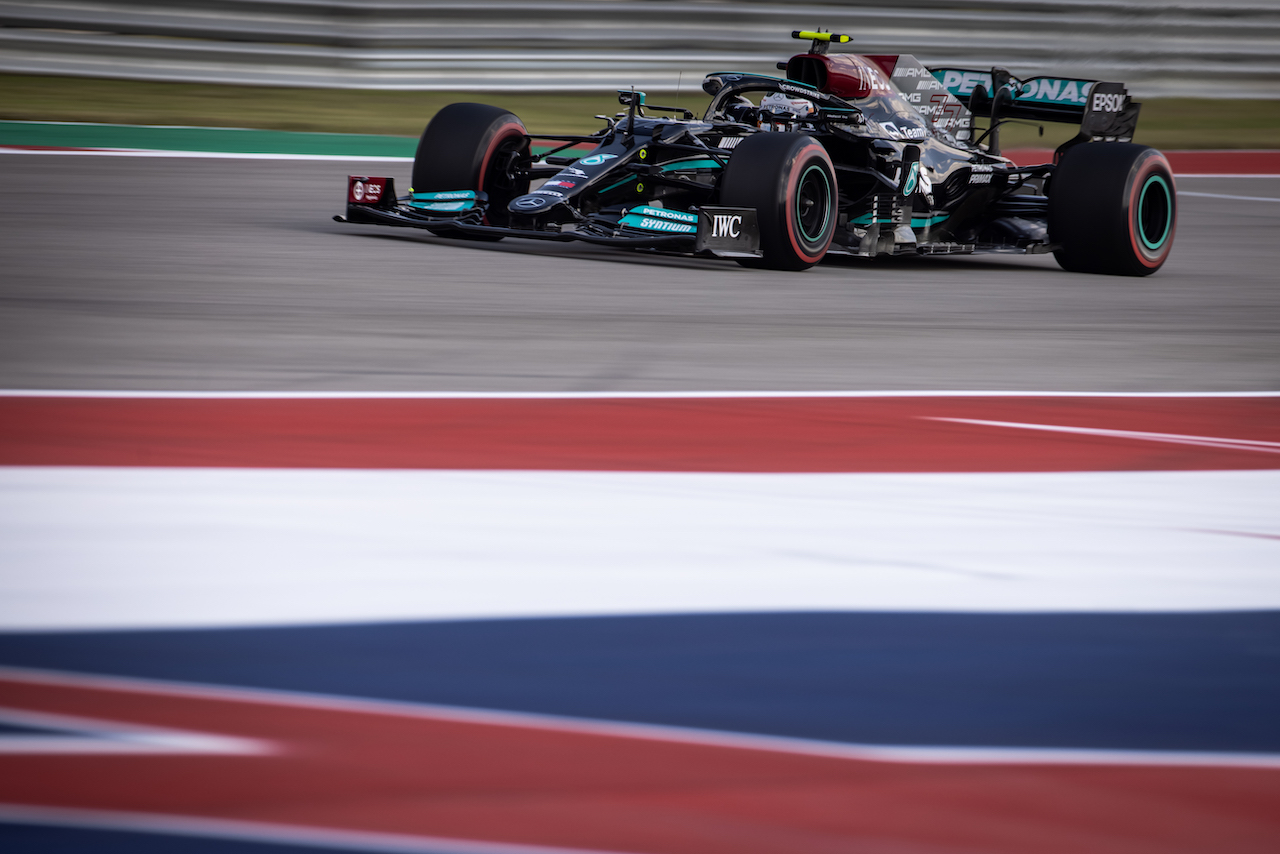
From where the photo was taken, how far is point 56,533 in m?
3.12

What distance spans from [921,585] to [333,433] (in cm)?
173

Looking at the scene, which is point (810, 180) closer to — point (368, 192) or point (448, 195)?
point (448, 195)

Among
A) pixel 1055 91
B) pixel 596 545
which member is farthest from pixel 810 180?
pixel 596 545

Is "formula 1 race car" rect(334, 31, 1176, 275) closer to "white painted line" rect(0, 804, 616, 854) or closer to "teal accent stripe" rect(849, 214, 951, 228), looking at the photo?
"teal accent stripe" rect(849, 214, 951, 228)

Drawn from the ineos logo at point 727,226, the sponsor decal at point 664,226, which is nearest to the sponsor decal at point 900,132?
the ineos logo at point 727,226

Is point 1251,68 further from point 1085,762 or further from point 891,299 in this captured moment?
point 1085,762

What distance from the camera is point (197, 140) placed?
14812mm

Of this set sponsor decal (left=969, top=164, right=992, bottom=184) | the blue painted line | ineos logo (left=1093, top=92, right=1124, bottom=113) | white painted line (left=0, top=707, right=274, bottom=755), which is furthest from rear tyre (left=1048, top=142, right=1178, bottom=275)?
white painted line (left=0, top=707, right=274, bottom=755)

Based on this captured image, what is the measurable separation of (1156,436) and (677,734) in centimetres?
277

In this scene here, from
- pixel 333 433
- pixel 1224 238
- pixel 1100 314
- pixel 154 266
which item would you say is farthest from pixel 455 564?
pixel 1224 238

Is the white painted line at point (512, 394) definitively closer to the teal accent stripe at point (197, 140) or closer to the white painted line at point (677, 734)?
the white painted line at point (677, 734)

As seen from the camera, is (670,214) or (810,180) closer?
(670,214)

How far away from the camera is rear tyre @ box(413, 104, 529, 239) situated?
8711 mm

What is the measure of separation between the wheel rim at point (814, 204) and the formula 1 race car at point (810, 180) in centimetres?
1
